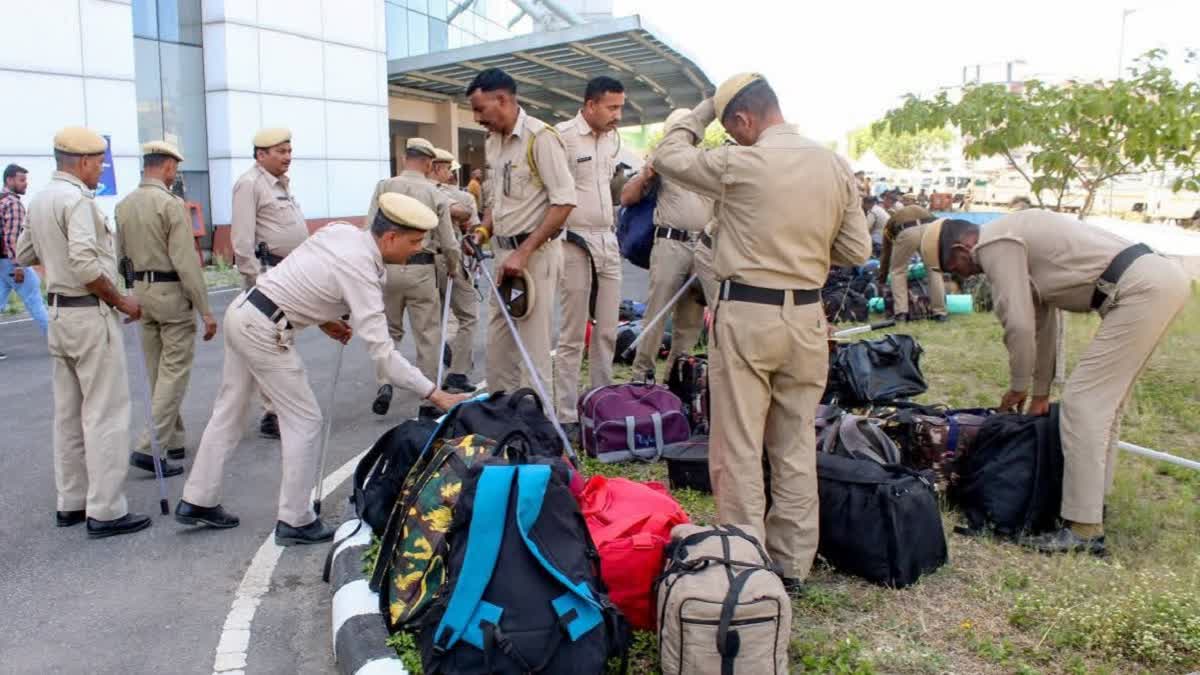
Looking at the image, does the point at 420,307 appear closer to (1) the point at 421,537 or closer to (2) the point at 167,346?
(2) the point at 167,346

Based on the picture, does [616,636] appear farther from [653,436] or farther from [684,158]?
[653,436]

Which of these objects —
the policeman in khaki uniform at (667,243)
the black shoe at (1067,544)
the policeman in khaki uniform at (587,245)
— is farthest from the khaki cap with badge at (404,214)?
the black shoe at (1067,544)

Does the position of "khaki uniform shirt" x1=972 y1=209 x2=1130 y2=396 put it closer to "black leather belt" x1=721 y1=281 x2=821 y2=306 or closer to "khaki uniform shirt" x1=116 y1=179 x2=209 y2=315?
"black leather belt" x1=721 y1=281 x2=821 y2=306

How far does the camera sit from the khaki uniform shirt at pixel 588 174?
6625mm

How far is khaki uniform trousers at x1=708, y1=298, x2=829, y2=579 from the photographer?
409cm

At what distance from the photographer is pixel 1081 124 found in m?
7.05

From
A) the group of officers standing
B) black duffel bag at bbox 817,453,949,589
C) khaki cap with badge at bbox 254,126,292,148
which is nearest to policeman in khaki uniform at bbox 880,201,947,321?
the group of officers standing

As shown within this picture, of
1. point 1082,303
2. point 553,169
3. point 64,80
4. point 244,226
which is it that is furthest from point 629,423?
point 64,80

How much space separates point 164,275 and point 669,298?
371cm

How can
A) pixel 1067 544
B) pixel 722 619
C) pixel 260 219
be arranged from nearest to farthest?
pixel 722 619
pixel 1067 544
pixel 260 219

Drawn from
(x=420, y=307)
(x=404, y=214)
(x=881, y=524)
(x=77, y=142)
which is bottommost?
Answer: (x=881, y=524)

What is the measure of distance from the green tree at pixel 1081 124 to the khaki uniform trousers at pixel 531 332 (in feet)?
11.5

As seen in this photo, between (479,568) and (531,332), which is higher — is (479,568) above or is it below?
below

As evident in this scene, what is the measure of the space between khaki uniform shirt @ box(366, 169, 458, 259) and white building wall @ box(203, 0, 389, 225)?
32.9 ft
